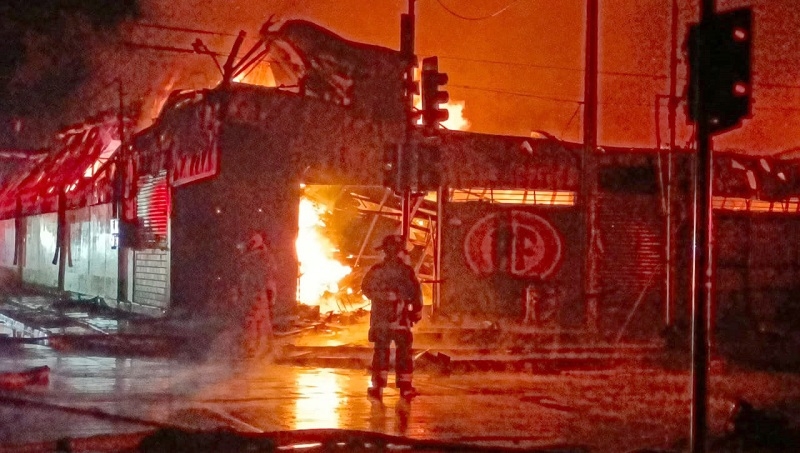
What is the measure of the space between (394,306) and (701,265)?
5.28 meters

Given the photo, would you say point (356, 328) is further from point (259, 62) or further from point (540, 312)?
point (259, 62)

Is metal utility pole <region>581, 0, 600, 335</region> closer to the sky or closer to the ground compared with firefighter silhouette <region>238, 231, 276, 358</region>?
closer to the sky

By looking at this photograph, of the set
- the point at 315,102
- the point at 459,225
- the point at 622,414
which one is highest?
the point at 315,102

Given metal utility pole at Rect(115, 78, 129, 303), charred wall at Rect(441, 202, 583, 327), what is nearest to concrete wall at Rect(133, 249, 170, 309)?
metal utility pole at Rect(115, 78, 129, 303)

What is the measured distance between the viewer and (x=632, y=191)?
2270 centimetres

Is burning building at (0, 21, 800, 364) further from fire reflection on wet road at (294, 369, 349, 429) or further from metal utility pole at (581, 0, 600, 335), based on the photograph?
fire reflection on wet road at (294, 369, 349, 429)

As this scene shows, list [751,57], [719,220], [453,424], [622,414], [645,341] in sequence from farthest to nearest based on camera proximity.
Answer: [719,220] → [645,341] → [622,414] → [453,424] → [751,57]

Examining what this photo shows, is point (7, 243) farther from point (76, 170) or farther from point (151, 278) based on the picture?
point (151, 278)

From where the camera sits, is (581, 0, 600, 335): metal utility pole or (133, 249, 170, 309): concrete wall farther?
(133, 249, 170, 309): concrete wall

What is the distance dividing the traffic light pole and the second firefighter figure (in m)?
5.12

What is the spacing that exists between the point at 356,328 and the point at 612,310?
6.02 m

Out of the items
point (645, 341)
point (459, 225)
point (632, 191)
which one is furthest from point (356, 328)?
point (632, 191)

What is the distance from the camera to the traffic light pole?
690 centimetres

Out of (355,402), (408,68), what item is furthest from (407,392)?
(408,68)
